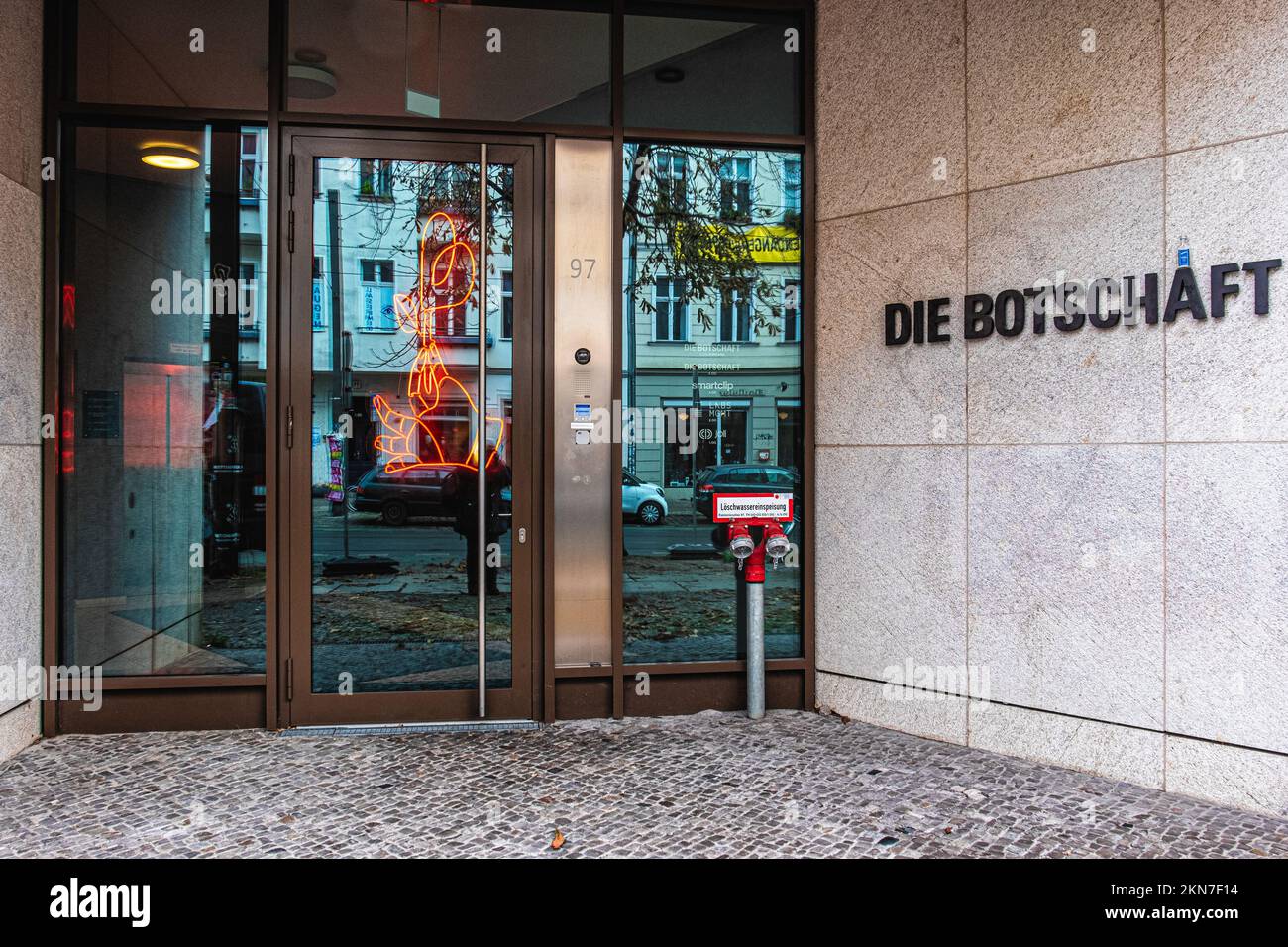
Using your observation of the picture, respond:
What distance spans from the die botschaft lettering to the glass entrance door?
86.3 inches

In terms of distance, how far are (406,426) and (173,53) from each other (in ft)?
7.64

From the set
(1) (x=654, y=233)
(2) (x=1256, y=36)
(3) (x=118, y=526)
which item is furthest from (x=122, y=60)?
→ (2) (x=1256, y=36)

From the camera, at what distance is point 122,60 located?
4879mm

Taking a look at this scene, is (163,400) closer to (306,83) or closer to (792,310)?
(306,83)

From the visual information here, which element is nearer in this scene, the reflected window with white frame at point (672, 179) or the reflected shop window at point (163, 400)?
the reflected shop window at point (163, 400)

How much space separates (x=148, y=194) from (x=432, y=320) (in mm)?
1645

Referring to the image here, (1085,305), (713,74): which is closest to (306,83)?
(713,74)

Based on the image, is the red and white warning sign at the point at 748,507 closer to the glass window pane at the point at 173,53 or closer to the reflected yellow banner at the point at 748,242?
the reflected yellow banner at the point at 748,242

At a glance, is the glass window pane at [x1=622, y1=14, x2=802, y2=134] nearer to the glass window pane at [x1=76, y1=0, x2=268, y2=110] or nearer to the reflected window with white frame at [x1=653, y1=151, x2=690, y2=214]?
Answer: the reflected window with white frame at [x1=653, y1=151, x2=690, y2=214]

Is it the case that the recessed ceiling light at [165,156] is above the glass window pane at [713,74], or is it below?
below

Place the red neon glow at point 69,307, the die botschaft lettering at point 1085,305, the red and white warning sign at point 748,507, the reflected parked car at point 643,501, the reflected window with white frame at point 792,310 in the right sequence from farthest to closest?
the reflected window with white frame at point 792,310 → the reflected parked car at point 643,501 → the red and white warning sign at point 748,507 → the red neon glow at point 69,307 → the die botschaft lettering at point 1085,305

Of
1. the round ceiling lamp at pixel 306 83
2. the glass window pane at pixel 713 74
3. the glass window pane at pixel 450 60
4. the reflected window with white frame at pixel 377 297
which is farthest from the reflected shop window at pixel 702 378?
the round ceiling lamp at pixel 306 83

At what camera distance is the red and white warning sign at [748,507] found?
5.16 m

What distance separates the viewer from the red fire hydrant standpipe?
5168 mm
